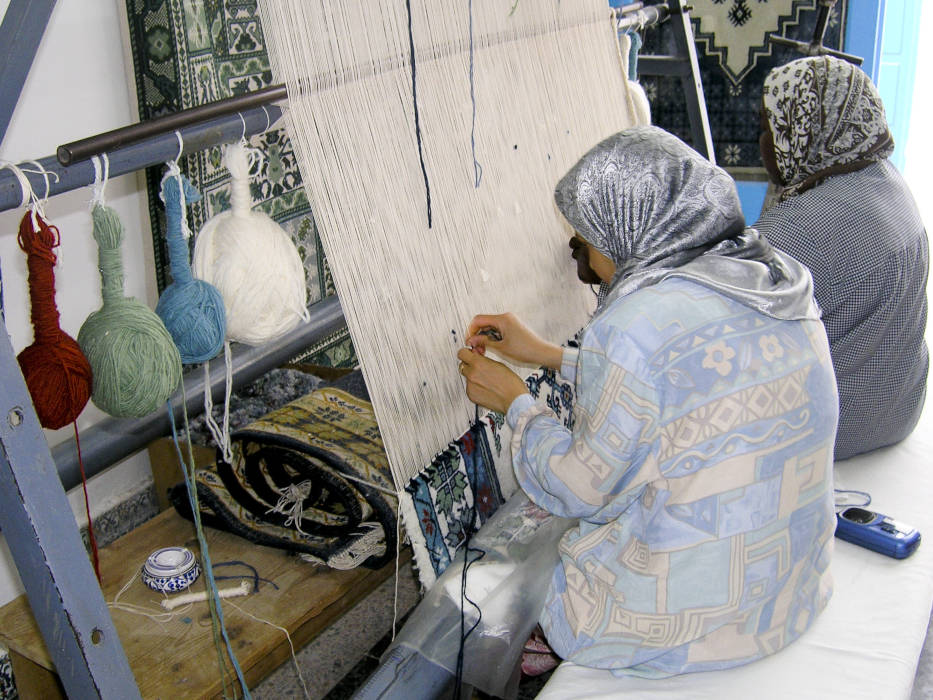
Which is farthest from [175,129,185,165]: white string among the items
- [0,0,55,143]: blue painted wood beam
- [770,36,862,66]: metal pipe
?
[770,36,862,66]: metal pipe

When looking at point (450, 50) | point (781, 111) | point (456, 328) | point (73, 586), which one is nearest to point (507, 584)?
point (456, 328)

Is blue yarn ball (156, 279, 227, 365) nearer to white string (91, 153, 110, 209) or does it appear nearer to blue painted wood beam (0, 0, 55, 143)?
white string (91, 153, 110, 209)

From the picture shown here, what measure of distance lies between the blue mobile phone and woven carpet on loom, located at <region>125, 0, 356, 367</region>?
4.61 ft

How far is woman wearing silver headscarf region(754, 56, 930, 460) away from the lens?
5.95 ft

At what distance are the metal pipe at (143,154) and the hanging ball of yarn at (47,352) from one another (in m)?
0.04

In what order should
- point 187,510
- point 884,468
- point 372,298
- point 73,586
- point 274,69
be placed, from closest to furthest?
point 73,586, point 274,69, point 372,298, point 187,510, point 884,468

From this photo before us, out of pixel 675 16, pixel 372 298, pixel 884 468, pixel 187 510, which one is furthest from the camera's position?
pixel 675 16

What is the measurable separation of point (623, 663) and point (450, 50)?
99cm

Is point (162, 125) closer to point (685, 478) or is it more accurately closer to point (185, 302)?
point (185, 302)

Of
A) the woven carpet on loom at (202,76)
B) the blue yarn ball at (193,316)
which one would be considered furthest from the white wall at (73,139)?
the blue yarn ball at (193,316)

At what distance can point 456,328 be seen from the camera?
1483 mm

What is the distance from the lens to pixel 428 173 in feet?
4.64

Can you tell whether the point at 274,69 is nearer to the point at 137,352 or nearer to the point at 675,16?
the point at 137,352

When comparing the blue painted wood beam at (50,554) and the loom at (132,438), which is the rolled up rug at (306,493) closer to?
the loom at (132,438)
